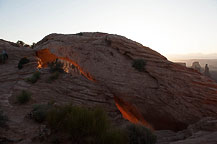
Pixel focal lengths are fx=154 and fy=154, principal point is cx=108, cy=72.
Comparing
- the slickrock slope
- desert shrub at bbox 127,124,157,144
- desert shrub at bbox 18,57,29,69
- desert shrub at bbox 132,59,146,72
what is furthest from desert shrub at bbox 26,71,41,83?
desert shrub at bbox 127,124,157,144

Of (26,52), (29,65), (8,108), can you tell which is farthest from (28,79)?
(26,52)

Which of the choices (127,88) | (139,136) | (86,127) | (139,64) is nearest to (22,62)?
(127,88)

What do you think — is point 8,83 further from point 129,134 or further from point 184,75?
point 184,75

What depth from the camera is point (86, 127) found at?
4.84 metres

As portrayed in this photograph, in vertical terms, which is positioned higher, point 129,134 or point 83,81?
point 83,81

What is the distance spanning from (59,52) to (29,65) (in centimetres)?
320

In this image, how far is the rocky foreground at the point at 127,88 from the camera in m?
11.5

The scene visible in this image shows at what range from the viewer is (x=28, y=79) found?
Answer: 12648 mm

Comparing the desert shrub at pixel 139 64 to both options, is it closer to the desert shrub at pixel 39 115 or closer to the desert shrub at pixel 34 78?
the desert shrub at pixel 34 78

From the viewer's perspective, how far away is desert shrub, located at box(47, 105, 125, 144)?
4.57 meters

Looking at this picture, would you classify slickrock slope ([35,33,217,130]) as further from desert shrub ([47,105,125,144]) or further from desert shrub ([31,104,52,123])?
desert shrub ([47,105,125,144])

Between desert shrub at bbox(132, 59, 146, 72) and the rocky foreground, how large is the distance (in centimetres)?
30

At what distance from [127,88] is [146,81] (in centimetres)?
178

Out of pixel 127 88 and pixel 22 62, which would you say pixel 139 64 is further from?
pixel 22 62
